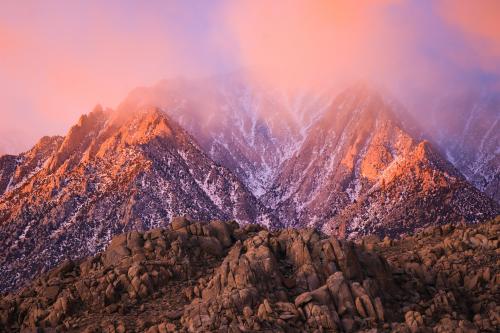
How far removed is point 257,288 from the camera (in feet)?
190

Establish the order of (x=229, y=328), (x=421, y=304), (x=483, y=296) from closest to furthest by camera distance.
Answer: (x=229, y=328) → (x=421, y=304) → (x=483, y=296)

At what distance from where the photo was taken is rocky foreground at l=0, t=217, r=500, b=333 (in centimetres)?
5478

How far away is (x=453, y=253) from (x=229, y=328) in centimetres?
3534

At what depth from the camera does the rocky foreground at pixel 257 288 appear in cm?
5478

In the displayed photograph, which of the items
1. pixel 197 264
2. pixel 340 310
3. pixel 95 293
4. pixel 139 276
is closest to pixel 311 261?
pixel 340 310

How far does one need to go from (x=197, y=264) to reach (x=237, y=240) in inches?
334

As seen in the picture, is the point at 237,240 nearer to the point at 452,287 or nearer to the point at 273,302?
the point at 273,302

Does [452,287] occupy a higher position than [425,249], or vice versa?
[425,249]

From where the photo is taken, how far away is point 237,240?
75312 mm

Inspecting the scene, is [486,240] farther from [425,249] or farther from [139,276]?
[139,276]

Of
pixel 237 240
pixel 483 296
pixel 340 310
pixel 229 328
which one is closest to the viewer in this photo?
pixel 229 328

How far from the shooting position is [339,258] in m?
62.9

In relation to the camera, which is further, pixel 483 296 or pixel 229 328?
Answer: pixel 483 296

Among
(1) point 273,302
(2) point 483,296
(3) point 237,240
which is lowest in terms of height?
(2) point 483,296
